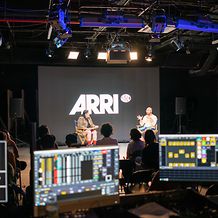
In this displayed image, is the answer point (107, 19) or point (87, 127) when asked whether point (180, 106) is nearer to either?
point (87, 127)

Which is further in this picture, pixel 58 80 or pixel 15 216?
pixel 58 80

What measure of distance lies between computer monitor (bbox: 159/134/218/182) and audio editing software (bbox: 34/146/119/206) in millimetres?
725

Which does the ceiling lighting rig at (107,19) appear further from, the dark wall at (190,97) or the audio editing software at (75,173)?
the dark wall at (190,97)

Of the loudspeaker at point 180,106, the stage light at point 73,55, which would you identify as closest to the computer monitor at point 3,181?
the stage light at point 73,55

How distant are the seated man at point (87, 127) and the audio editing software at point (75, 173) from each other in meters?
9.65

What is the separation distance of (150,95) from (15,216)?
11.5 m

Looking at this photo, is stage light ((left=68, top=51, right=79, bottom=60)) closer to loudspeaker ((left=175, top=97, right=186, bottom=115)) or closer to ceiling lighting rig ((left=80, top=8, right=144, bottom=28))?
loudspeaker ((left=175, top=97, right=186, bottom=115))

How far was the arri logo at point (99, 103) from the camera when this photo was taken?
13.0 meters

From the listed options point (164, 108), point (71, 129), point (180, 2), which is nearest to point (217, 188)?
point (180, 2)

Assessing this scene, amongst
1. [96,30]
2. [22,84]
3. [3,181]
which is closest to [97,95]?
[22,84]

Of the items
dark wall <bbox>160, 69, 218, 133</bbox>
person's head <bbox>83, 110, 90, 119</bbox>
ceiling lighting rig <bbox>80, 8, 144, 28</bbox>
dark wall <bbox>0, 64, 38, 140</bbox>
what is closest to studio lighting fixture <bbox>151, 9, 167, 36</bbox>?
ceiling lighting rig <bbox>80, 8, 144, 28</bbox>

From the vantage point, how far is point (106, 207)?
7.64 feet

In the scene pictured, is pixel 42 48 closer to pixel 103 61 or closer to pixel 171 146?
pixel 103 61

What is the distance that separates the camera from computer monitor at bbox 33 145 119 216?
7.73ft
